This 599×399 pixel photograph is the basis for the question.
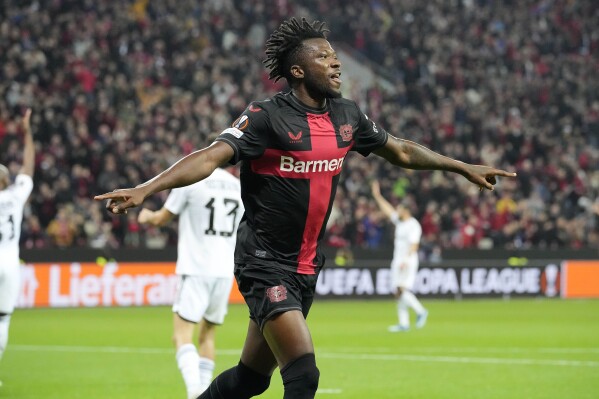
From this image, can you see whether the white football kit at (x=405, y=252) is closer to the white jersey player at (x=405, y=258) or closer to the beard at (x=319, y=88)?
the white jersey player at (x=405, y=258)

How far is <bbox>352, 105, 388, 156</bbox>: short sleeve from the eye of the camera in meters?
6.91

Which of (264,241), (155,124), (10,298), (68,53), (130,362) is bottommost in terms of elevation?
(130,362)

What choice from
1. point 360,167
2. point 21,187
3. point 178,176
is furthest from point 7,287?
point 360,167

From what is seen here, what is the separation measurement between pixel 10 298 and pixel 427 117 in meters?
22.7

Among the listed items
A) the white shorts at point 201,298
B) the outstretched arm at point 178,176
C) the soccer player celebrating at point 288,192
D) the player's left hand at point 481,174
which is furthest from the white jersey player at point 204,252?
the outstretched arm at point 178,176

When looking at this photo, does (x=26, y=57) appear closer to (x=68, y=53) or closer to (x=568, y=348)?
(x=68, y=53)

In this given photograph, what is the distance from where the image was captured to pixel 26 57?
26.7 m

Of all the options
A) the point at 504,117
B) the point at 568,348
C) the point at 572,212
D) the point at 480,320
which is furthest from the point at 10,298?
the point at 504,117

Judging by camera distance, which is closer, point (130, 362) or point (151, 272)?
point (130, 362)

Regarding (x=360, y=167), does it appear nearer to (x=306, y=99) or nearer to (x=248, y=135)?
(x=306, y=99)

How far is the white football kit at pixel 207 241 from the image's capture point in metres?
9.84

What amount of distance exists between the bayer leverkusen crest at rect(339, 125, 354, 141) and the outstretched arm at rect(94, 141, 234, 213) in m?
0.81

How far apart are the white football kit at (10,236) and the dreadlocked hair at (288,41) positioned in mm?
5590

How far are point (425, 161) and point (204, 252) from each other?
3.33 meters
